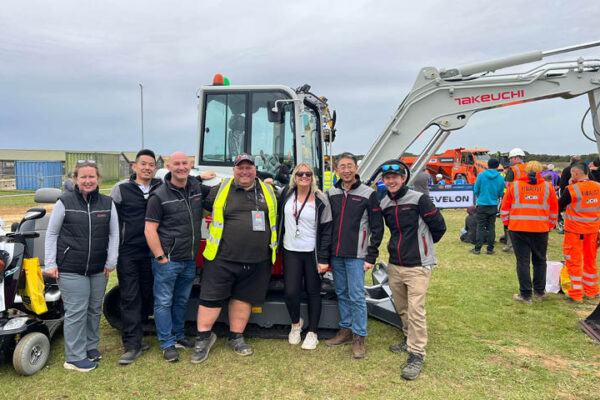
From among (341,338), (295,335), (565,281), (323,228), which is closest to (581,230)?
(565,281)

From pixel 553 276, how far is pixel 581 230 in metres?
0.76

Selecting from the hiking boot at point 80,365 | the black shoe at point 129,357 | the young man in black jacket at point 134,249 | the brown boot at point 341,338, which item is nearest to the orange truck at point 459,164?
the brown boot at point 341,338

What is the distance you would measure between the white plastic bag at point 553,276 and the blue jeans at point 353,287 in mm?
3226

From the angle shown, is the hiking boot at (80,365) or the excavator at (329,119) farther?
the excavator at (329,119)

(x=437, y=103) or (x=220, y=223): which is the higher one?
(x=437, y=103)

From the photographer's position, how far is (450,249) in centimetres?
858

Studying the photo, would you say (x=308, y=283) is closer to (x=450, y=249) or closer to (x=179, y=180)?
(x=179, y=180)

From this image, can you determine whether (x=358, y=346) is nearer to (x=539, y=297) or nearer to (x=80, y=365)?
(x=80, y=365)

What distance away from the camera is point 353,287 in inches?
145

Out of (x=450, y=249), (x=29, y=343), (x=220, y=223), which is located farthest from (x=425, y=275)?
(x=450, y=249)

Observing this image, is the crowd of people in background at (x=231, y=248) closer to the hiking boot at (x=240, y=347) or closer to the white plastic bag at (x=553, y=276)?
the hiking boot at (x=240, y=347)

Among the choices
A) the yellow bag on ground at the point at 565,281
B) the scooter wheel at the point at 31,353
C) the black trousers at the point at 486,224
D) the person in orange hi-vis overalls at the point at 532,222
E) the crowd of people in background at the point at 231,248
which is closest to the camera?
the scooter wheel at the point at 31,353

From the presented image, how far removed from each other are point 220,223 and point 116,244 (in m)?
0.90

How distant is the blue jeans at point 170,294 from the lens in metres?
3.59
